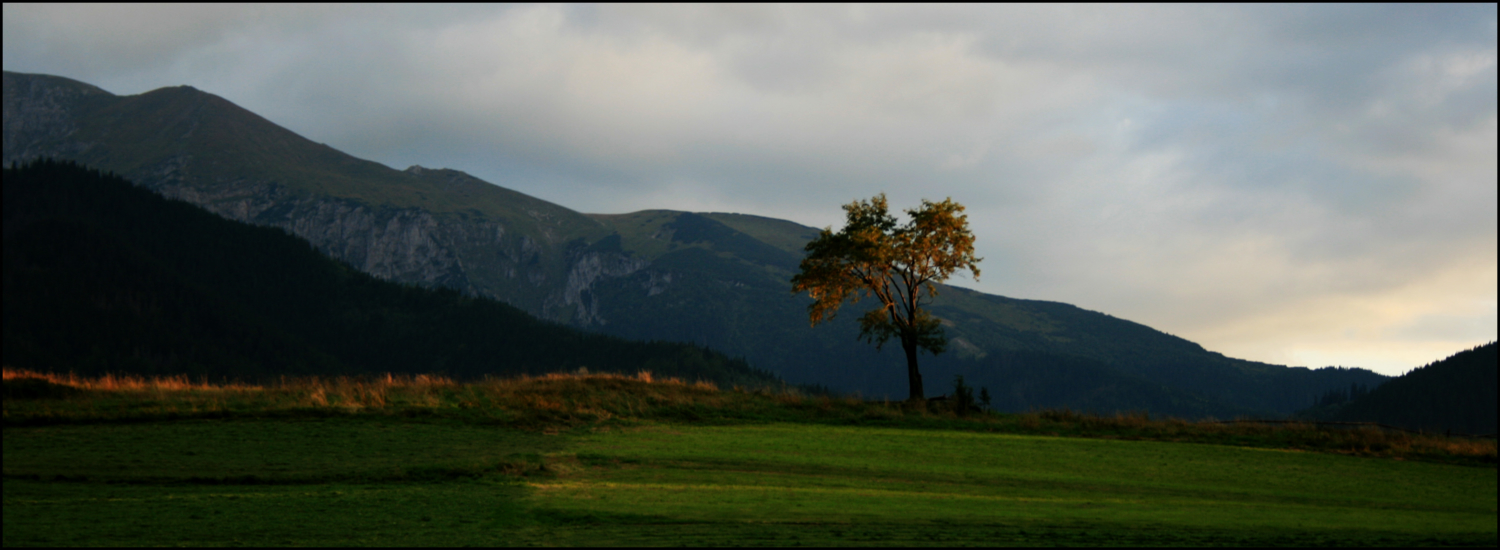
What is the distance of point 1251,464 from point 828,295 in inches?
930

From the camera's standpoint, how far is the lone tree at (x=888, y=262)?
4756 cm

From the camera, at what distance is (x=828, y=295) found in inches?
1918

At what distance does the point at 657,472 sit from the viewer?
2380 centimetres

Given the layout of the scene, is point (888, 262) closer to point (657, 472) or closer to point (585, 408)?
point (585, 408)

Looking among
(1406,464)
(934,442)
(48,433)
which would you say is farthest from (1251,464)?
(48,433)

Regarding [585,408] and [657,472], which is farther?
[585,408]

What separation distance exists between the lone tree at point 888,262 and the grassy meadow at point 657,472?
23.8 feet

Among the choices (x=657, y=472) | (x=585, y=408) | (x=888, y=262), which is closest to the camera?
(x=657, y=472)

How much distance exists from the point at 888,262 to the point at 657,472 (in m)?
26.5

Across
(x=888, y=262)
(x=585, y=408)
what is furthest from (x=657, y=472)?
(x=888, y=262)

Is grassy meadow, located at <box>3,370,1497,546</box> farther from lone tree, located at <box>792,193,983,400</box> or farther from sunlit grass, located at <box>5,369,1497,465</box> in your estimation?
lone tree, located at <box>792,193,983,400</box>

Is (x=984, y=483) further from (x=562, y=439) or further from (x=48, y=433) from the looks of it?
(x=48, y=433)

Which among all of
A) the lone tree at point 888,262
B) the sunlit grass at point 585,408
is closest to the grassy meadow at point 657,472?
the sunlit grass at point 585,408

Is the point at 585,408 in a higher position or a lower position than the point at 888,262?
lower
